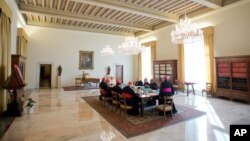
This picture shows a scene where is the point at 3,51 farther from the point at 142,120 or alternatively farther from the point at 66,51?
the point at 66,51

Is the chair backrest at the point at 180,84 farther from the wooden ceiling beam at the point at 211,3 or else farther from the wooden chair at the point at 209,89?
the wooden ceiling beam at the point at 211,3

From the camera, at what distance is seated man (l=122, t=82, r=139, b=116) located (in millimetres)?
4676

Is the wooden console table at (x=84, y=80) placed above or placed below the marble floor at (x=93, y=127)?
above

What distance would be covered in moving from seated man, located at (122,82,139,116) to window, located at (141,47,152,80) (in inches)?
327

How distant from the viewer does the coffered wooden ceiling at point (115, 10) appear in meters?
7.67

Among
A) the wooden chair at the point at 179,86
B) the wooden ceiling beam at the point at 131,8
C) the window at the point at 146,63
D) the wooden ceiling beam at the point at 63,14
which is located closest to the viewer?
the wooden ceiling beam at the point at 131,8

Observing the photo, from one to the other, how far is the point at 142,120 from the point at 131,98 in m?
0.75

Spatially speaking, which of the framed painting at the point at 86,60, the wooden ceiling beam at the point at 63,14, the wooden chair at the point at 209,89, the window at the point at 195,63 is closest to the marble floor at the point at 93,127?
the wooden chair at the point at 209,89

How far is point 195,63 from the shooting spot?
29.9ft

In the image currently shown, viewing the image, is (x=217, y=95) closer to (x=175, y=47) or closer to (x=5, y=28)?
(x=175, y=47)

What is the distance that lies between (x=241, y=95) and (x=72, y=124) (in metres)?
6.93

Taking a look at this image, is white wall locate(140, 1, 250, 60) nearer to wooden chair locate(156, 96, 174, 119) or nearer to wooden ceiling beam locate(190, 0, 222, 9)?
wooden ceiling beam locate(190, 0, 222, 9)

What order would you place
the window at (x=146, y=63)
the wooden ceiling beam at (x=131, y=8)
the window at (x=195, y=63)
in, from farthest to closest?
1. the window at (x=146, y=63)
2. the window at (x=195, y=63)
3. the wooden ceiling beam at (x=131, y=8)

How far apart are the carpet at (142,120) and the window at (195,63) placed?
4.06m
